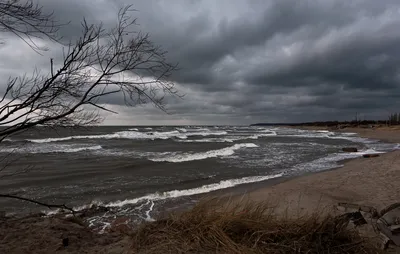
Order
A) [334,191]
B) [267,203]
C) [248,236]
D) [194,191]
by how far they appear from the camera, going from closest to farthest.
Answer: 1. [248,236]
2. [267,203]
3. [334,191]
4. [194,191]

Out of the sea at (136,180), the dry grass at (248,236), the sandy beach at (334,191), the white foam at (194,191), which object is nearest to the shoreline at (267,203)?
the sandy beach at (334,191)

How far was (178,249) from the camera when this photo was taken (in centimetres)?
383

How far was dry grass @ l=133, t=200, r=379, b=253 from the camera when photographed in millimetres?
3805

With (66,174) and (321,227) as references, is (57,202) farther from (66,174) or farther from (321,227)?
(321,227)

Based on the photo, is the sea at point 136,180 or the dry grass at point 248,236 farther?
the sea at point 136,180

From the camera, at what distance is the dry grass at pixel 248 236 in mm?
3805

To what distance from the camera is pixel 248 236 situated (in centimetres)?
411

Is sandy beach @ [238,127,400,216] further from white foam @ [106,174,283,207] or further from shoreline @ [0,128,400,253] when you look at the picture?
white foam @ [106,174,283,207]

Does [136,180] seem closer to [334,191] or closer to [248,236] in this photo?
[334,191]

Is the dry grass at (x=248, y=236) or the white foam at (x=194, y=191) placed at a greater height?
the dry grass at (x=248, y=236)

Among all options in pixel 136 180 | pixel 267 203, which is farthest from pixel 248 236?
pixel 136 180

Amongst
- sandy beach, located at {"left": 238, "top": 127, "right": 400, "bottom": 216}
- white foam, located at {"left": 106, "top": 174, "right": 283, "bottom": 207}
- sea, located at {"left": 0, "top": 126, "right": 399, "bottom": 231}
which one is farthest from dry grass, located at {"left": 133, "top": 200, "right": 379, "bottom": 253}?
white foam, located at {"left": 106, "top": 174, "right": 283, "bottom": 207}

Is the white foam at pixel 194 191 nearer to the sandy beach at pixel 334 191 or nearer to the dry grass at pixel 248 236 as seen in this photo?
the sandy beach at pixel 334 191

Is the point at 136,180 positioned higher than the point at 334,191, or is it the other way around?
the point at 136,180
